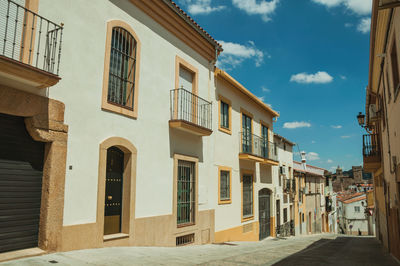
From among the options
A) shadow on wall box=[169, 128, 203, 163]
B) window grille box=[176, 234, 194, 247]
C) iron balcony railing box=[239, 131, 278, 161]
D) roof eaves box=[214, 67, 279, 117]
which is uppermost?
roof eaves box=[214, 67, 279, 117]

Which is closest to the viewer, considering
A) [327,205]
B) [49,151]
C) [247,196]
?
[49,151]

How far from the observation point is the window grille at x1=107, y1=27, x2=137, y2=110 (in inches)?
317

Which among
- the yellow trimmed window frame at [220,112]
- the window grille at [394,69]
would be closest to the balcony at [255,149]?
the yellow trimmed window frame at [220,112]

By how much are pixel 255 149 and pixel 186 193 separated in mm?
7169

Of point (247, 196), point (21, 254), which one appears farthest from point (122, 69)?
point (247, 196)

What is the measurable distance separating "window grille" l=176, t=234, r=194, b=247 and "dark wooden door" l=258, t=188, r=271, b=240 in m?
7.45

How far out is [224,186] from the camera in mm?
13484

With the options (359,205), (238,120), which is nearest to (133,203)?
(238,120)

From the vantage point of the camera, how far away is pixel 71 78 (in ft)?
22.2

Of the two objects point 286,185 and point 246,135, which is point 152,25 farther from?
point 286,185

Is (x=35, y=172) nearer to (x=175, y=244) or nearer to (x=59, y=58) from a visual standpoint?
(x=59, y=58)

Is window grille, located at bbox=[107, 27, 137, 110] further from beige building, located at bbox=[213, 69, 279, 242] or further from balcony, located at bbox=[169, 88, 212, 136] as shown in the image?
beige building, located at bbox=[213, 69, 279, 242]

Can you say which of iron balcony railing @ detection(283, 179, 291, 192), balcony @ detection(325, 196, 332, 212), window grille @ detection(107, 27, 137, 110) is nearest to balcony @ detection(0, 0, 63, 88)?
Result: window grille @ detection(107, 27, 137, 110)

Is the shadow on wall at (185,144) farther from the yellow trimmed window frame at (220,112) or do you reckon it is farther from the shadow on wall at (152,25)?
the shadow on wall at (152,25)
